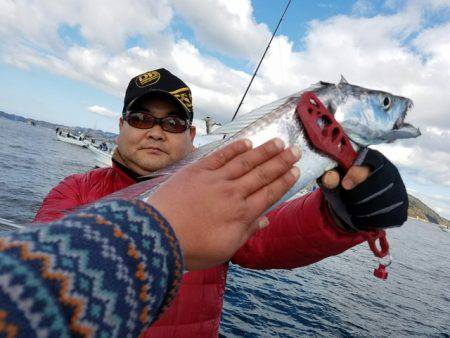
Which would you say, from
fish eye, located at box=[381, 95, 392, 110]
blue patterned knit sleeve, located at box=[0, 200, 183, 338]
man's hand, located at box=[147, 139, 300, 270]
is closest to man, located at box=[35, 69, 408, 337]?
fish eye, located at box=[381, 95, 392, 110]

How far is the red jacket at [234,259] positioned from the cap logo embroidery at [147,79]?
114 cm

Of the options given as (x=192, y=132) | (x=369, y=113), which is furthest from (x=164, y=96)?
(x=369, y=113)

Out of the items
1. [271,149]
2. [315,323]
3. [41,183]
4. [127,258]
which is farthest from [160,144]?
[41,183]

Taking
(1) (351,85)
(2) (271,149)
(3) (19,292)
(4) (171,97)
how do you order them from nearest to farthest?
(3) (19,292), (2) (271,149), (1) (351,85), (4) (171,97)

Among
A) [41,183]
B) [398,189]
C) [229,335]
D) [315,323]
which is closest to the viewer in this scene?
[398,189]

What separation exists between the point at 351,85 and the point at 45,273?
2848mm

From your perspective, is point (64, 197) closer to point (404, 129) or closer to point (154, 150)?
point (154, 150)

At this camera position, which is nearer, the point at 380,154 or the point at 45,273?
the point at 45,273

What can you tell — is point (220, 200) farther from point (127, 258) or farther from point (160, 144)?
point (160, 144)

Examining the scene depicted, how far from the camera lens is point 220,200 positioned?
1.61 meters

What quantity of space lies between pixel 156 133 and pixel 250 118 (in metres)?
1.77

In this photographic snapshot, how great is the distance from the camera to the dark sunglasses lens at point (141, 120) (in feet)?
14.6

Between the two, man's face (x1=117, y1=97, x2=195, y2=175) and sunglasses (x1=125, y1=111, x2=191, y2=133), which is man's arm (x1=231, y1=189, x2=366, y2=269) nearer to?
man's face (x1=117, y1=97, x2=195, y2=175)

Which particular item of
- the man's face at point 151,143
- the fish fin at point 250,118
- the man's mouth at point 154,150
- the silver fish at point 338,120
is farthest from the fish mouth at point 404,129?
the man's mouth at point 154,150
